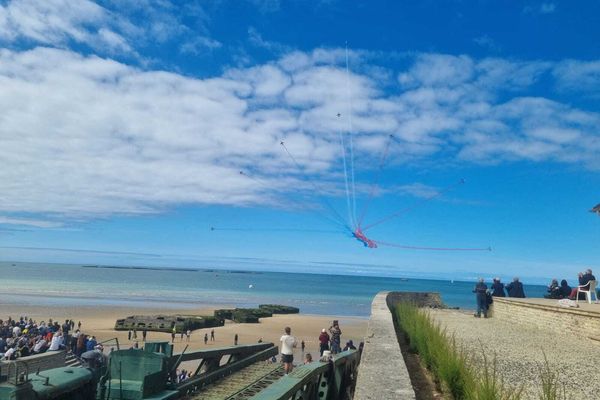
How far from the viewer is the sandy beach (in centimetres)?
3297

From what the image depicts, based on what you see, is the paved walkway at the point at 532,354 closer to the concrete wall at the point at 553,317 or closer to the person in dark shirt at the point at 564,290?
the concrete wall at the point at 553,317

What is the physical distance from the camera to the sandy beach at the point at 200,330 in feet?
108

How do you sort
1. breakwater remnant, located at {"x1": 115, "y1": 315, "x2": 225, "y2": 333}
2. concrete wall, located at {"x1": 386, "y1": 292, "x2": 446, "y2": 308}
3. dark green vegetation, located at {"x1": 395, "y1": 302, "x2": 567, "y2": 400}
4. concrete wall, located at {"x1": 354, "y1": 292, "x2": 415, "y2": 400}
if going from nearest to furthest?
dark green vegetation, located at {"x1": 395, "y1": 302, "x2": 567, "y2": 400}
concrete wall, located at {"x1": 354, "y1": 292, "x2": 415, "y2": 400}
concrete wall, located at {"x1": 386, "y1": 292, "x2": 446, "y2": 308}
breakwater remnant, located at {"x1": 115, "y1": 315, "x2": 225, "y2": 333}

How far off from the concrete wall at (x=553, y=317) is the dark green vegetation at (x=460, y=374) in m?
4.79

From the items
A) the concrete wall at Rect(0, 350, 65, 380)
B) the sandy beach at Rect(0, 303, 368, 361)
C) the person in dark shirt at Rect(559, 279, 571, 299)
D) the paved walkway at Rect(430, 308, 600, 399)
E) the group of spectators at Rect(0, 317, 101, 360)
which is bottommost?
the sandy beach at Rect(0, 303, 368, 361)

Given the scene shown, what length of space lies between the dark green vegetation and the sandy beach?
19.3 m

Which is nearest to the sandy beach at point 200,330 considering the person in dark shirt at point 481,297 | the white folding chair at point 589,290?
the person in dark shirt at point 481,297

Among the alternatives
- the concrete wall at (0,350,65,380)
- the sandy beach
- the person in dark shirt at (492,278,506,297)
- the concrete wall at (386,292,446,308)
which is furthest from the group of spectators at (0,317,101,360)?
the person in dark shirt at (492,278,506,297)

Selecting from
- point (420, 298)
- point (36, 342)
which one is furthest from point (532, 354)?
point (36, 342)

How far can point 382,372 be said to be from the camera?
240 inches

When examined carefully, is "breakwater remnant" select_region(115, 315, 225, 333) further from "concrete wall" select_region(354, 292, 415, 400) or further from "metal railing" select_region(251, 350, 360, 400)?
"concrete wall" select_region(354, 292, 415, 400)

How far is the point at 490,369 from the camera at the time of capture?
841 centimetres

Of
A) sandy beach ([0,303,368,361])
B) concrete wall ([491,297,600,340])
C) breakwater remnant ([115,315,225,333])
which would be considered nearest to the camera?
concrete wall ([491,297,600,340])

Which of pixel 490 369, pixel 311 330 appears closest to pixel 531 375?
pixel 490 369
